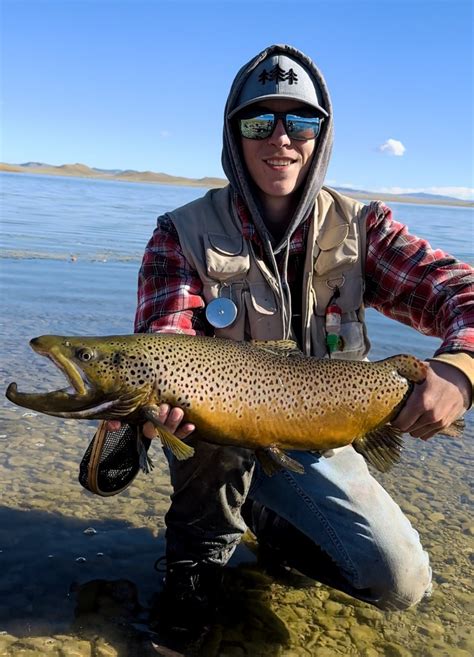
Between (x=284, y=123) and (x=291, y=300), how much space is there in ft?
3.17

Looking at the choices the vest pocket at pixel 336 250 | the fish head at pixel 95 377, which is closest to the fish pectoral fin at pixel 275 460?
the fish head at pixel 95 377

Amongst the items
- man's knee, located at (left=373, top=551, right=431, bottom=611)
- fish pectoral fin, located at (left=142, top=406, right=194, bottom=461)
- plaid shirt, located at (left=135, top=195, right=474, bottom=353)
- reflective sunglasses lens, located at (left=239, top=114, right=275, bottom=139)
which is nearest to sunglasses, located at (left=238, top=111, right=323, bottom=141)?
reflective sunglasses lens, located at (left=239, top=114, right=275, bottom=139)

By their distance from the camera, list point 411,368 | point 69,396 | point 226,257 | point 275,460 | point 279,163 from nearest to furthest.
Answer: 1. point 69,396
2. point 275,460
3. point 411,368
4. point 226,257
5. point 279,163

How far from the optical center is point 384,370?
318 cm

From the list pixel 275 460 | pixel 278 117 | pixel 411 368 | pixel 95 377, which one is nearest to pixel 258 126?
pixel 278 117

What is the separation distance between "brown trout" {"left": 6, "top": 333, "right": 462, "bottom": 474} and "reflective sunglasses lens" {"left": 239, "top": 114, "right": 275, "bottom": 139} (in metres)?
1.27

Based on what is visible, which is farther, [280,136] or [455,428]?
[280,136]

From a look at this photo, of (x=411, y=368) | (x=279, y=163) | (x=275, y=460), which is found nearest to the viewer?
(x=275, y=460)

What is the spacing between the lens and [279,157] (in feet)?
12.5

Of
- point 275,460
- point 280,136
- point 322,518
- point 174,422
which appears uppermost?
point 280,136

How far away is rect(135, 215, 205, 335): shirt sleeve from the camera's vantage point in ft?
11.9

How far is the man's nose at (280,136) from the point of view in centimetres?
379

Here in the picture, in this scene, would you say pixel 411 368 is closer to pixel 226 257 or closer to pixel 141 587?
pixel 226 257

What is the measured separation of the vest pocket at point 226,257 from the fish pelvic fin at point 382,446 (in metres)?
1.12
